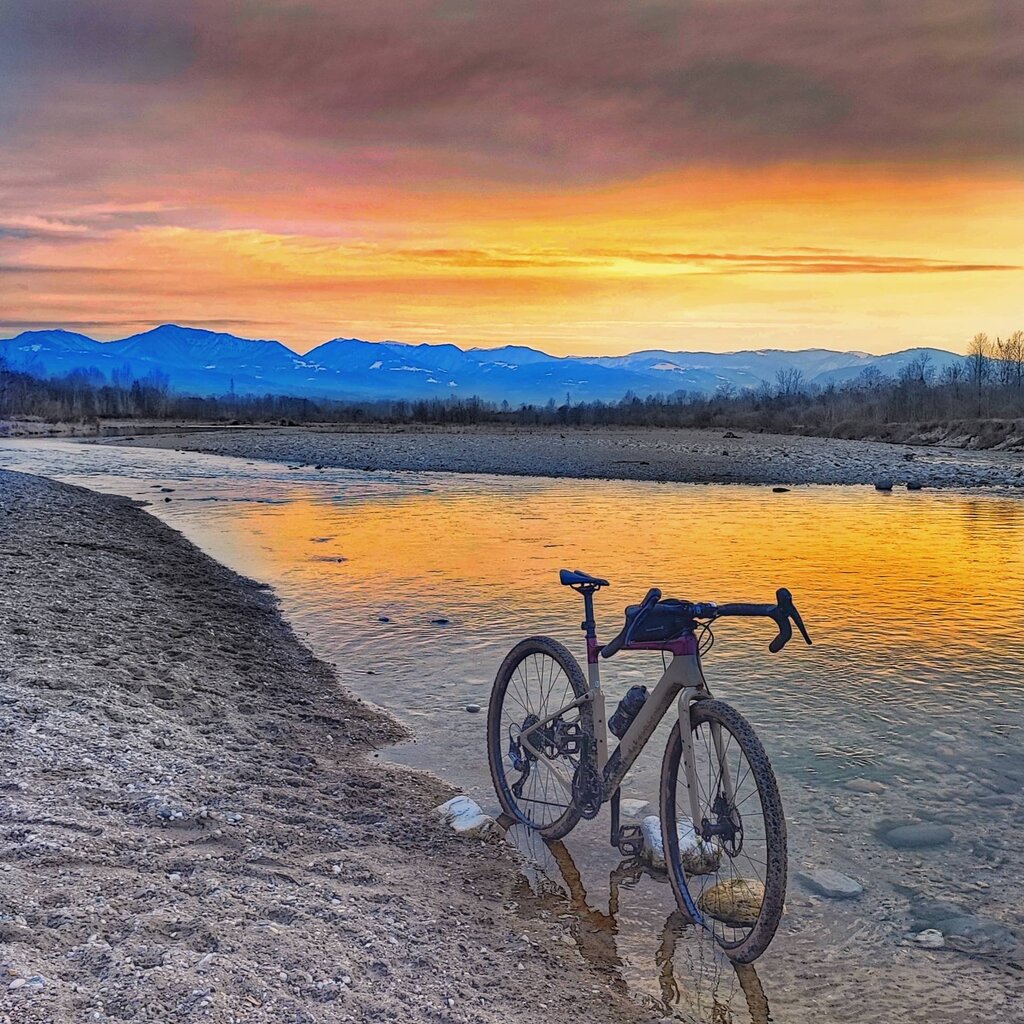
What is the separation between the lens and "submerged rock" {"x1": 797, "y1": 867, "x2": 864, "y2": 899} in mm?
5613

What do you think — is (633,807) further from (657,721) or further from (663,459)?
(663,459)

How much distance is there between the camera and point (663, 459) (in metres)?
47.1

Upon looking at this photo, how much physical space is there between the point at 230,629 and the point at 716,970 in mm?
7768

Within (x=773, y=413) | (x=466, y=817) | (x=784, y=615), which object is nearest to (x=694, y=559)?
(x=466, y=817)

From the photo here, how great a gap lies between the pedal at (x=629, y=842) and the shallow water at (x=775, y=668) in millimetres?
163

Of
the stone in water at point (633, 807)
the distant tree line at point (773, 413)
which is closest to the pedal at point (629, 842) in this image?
the stone in water at point (633, 807)

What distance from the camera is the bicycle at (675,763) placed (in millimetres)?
4648

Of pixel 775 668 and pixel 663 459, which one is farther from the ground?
pixel 663 459

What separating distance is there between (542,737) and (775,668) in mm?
4938

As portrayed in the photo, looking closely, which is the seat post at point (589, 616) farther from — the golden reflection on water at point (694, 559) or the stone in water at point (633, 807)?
the golden reflection on water at point (694, 559)

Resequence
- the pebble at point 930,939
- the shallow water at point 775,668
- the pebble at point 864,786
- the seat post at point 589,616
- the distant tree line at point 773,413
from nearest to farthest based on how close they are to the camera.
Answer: the shallow water at point 775,668 < the pebble at point 930,939 < the seat post at point 589,616 < the pebble at point 864,786 < the distant tree line at point 773,413

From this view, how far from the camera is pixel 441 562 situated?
56.9 feet

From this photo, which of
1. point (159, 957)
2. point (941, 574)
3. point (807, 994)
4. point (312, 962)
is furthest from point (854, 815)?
point (941, 574)

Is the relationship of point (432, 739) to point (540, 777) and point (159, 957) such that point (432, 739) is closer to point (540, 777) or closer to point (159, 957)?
point (540, 777)
